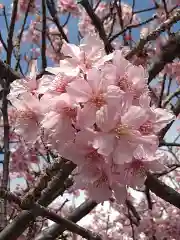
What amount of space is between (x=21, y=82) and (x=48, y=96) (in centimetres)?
25

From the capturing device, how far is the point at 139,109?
50.3 inches

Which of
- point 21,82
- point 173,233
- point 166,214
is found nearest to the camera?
point 21,82

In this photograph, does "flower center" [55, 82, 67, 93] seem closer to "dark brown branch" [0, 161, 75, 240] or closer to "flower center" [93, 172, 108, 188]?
"flower center" [93, 172, 108, 188]

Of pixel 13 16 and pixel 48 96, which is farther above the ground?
pixel 13 16

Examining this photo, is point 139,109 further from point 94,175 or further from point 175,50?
point 175,50

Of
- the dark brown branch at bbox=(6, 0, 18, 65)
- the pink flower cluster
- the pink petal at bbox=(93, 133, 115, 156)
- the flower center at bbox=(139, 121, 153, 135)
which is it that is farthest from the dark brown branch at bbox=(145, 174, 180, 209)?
the dark brown branch at bbox=(6, 0, 18, 65)

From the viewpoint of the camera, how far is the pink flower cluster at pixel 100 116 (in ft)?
4.13

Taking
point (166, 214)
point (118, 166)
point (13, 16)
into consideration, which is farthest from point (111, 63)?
point (166, 214)

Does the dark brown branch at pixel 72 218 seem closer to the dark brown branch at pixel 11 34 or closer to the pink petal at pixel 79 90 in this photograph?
the dark brown branch at pixel 11 34

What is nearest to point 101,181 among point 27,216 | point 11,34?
point 27,216

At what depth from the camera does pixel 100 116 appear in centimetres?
124

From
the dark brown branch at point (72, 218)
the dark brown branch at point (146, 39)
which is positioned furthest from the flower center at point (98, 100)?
the dark brown branch at point (72, 218)

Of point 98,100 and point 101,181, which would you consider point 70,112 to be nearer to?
point 98,100

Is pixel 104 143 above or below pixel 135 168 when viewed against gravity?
above
